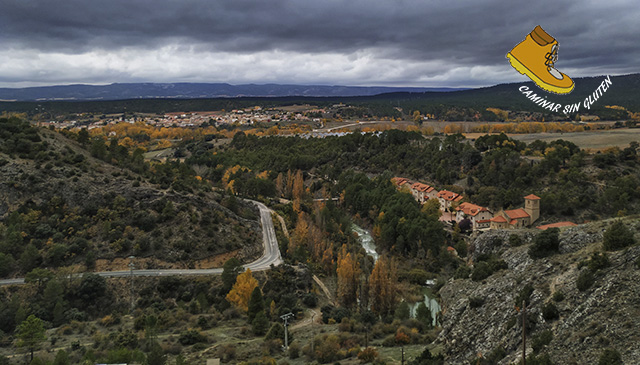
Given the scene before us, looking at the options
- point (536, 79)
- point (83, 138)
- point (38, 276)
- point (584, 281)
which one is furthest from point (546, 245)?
point (83, 138)

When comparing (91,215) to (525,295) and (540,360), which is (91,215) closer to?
(525,295)

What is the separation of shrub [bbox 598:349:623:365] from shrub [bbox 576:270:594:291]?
443cm

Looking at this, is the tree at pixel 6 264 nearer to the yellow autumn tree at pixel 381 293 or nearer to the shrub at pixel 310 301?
the shrub at pixel 310 301

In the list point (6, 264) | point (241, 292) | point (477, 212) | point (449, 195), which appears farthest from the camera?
point (449, 195)

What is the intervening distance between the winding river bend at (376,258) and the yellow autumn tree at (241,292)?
14.0 m

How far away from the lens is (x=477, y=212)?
187 ft

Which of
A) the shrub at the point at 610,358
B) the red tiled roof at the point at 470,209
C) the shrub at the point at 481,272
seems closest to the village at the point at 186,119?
the red tiled roof at the point at 470,209

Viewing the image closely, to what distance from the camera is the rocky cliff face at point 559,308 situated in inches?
576

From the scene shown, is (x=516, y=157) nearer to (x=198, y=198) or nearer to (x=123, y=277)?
(x=198, y=198)

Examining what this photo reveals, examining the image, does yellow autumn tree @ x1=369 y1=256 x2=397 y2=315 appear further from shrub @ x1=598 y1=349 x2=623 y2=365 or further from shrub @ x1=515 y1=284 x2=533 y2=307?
shrub @ x1=598 y1=349 x2=623 y2=365

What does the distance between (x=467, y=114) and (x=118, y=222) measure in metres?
140

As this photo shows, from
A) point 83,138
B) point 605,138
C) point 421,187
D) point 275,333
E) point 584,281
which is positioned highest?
point 605,138

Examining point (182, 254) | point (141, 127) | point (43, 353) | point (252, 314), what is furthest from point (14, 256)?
point (141, 127)

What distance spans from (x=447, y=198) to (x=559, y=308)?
49160 mm
